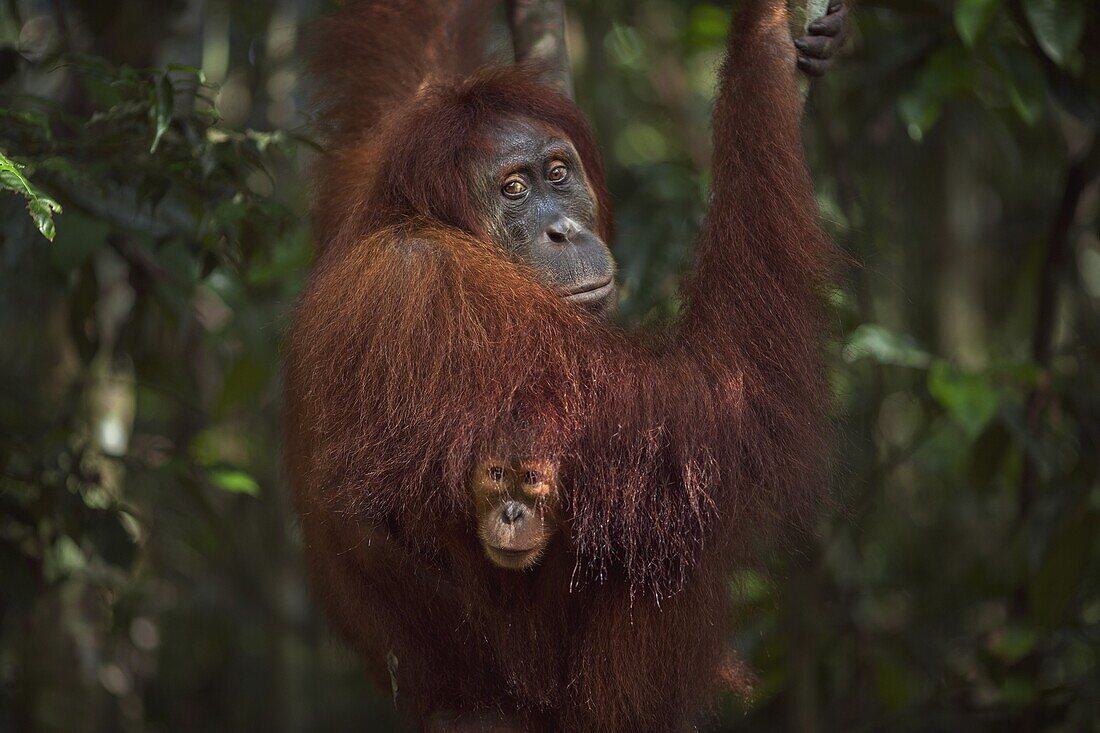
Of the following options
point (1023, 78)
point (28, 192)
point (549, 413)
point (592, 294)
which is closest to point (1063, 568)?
point (1023, 78)

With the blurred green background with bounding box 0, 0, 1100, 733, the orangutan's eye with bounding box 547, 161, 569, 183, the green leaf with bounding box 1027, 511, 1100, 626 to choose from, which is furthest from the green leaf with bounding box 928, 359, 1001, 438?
the orangutan's eye with bounding box 547, 161, 569, 183

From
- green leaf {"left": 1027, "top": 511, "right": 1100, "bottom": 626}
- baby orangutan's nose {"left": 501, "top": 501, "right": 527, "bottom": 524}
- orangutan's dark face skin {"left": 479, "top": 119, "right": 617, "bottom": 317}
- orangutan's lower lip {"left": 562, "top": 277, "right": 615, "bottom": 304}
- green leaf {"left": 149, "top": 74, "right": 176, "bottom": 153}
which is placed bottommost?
green leaf {"left": 1027, "top": 511, "right": 1100, "bottom": 626}

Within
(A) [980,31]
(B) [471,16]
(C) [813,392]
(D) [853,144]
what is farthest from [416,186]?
(D) [853,144]

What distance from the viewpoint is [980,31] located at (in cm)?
281

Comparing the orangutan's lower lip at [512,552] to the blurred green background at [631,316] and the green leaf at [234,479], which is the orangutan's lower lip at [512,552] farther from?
the green leaf at [234,479]

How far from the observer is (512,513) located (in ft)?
6.84

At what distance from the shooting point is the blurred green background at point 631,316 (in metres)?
2.85

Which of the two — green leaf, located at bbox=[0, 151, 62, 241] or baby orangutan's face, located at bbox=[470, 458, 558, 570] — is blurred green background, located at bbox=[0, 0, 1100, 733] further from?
baby orangutan's face, located at bbox=[470, 458, 558, 570]

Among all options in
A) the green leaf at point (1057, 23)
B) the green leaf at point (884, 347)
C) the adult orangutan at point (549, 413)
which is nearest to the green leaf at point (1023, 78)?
the green leaf at point (1057, 23)

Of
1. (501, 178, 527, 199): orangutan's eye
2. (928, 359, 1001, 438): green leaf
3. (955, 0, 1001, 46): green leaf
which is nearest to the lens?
(501, 178, 527, 199): orangutan's eye

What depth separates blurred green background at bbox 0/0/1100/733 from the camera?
9.36ft

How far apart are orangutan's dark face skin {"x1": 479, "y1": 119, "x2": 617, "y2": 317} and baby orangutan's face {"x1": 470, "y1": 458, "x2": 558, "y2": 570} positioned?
1.36 ft

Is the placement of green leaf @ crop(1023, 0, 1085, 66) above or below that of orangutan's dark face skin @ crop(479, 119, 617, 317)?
above

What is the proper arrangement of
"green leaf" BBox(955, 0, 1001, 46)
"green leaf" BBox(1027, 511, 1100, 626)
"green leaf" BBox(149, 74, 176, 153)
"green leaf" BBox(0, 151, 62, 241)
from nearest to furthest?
1. "green leaf" BBox(0, 151, 62, 241)
2. "green leaf" BBox(149, 74, 176, 153)
3. "green leaf" BBox(955, 0, 1001, 46)
4. "green leaf" BBox(1027, 511, 1100, 626)
